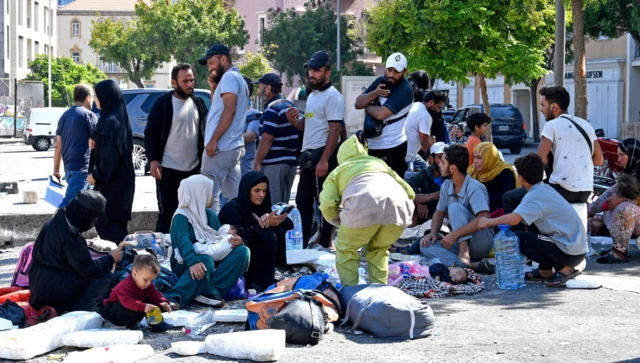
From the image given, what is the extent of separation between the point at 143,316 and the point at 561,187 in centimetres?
452

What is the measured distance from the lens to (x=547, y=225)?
28.2ft

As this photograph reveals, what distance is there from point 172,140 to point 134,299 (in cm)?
290

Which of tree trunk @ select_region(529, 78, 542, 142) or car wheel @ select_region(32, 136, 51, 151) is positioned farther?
tree trunk @ select_region(529, 78, 542, 142)

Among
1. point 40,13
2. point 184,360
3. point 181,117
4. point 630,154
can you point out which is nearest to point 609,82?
point 630,154

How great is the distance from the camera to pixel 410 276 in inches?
333

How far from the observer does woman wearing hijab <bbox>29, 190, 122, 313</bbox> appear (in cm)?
707

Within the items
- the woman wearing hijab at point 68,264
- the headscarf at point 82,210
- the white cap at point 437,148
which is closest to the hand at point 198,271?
the woman wearing hijab at point 68,264

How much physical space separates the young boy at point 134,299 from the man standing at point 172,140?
2618mm

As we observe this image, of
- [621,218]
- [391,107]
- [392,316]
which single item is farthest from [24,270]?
[621,218]

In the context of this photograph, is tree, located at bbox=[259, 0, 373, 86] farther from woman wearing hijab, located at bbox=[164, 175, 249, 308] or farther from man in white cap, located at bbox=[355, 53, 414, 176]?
woman wearing hijab, located at bbox=[164, 175, 249, 308]

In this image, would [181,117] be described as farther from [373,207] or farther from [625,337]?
[625,337]

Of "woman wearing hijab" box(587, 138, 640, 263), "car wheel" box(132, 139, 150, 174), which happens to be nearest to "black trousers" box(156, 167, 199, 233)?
"woman wearing hijab" box(587, 138, 640, 263)

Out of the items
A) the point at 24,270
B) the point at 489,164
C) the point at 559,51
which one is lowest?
the point at 24,270

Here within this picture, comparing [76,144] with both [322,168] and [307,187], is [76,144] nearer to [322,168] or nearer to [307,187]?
[307,187]
